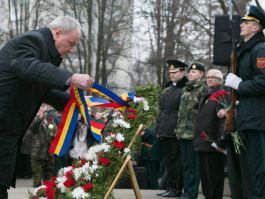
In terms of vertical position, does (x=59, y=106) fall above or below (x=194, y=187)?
above

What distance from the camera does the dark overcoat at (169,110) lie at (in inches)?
364

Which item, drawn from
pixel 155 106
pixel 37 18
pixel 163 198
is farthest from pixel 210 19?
pixel 155 106

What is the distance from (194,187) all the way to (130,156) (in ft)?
8.59

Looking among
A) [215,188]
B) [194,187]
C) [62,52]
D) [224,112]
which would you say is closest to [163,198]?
[194,187]

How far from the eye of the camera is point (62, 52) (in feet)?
16.4

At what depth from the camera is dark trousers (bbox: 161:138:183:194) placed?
9281 mm

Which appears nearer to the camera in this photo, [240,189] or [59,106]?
[59,106]

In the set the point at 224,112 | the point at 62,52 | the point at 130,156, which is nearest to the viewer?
the point at 62,52

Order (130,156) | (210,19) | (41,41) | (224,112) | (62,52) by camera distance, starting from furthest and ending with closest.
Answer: (210,19)
(224,112)
(130,156)
(62,52)
(41,41)

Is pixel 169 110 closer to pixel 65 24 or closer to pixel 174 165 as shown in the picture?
pixel 174 165

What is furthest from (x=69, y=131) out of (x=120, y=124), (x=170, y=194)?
(x=170, y=194)

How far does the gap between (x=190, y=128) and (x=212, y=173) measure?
103cm

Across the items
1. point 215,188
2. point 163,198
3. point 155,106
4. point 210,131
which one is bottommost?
point 163,198

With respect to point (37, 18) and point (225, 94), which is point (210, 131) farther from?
point (37, 18)
